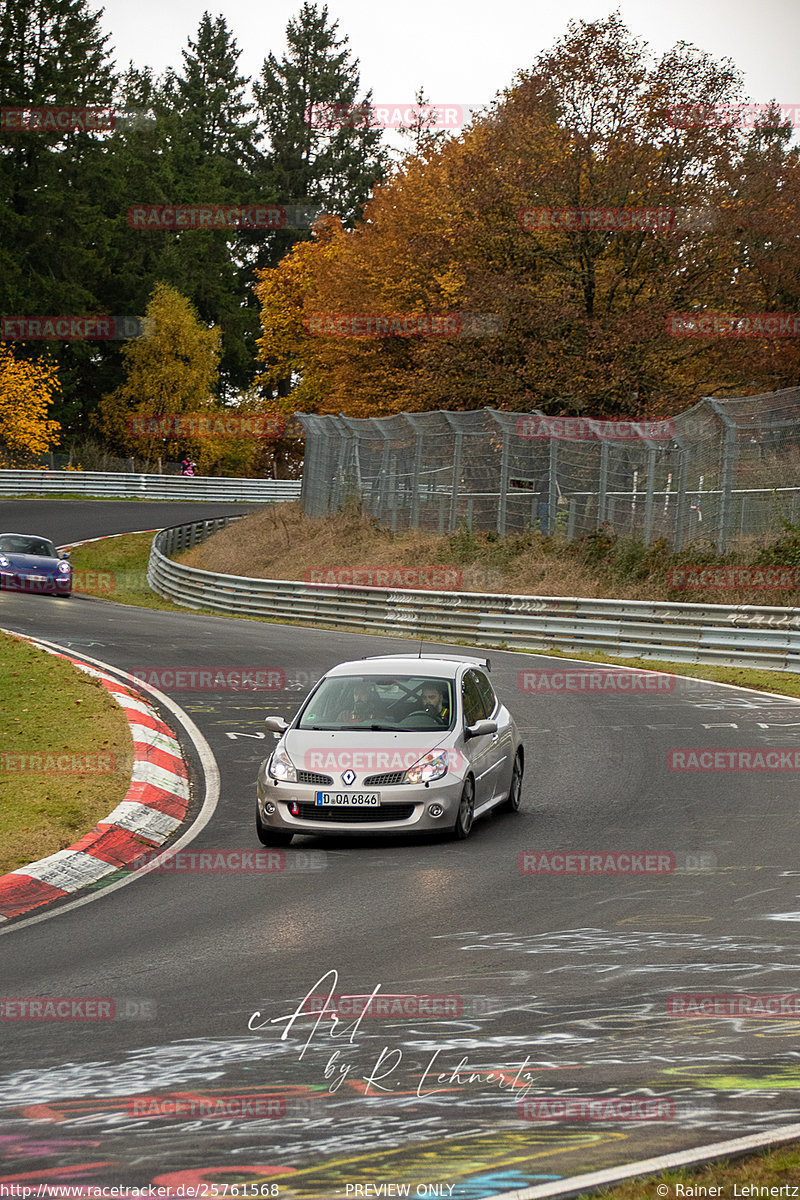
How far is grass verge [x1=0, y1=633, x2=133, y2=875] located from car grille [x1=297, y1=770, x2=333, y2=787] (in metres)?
1.71

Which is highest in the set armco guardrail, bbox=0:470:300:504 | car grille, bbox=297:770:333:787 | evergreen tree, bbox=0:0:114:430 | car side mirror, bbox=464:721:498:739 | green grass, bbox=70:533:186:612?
evergreen tree, bbox=0:0:114:430

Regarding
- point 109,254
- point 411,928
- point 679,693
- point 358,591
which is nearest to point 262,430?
point 109,254

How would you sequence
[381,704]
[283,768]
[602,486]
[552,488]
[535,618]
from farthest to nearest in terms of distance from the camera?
[552,488]
[602,486]
[535,618]
[381,704]
[283,768]

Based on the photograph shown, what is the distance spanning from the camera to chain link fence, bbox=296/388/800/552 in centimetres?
2477

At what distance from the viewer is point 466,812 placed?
11.2 metres

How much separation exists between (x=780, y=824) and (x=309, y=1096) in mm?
6827

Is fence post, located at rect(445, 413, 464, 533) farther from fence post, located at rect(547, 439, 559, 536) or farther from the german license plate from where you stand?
the german license plate

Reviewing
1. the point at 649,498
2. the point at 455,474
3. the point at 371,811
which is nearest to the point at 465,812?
the point at 371,811

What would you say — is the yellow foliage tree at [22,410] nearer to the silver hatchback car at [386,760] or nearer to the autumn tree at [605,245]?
the autumn tree at [605,245]

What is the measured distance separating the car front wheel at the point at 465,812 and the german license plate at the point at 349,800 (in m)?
0.69

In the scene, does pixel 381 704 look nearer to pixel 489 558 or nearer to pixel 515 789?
pixel 515 789

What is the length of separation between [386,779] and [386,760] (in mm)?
177

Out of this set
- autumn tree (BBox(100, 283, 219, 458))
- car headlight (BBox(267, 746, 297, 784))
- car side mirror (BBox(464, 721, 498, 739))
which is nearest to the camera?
car headlight (BBox(267, 746, 297, 784))

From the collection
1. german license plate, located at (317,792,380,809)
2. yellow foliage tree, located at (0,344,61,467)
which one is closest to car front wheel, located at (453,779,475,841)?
german license plate, located at (317,792,380,809)
